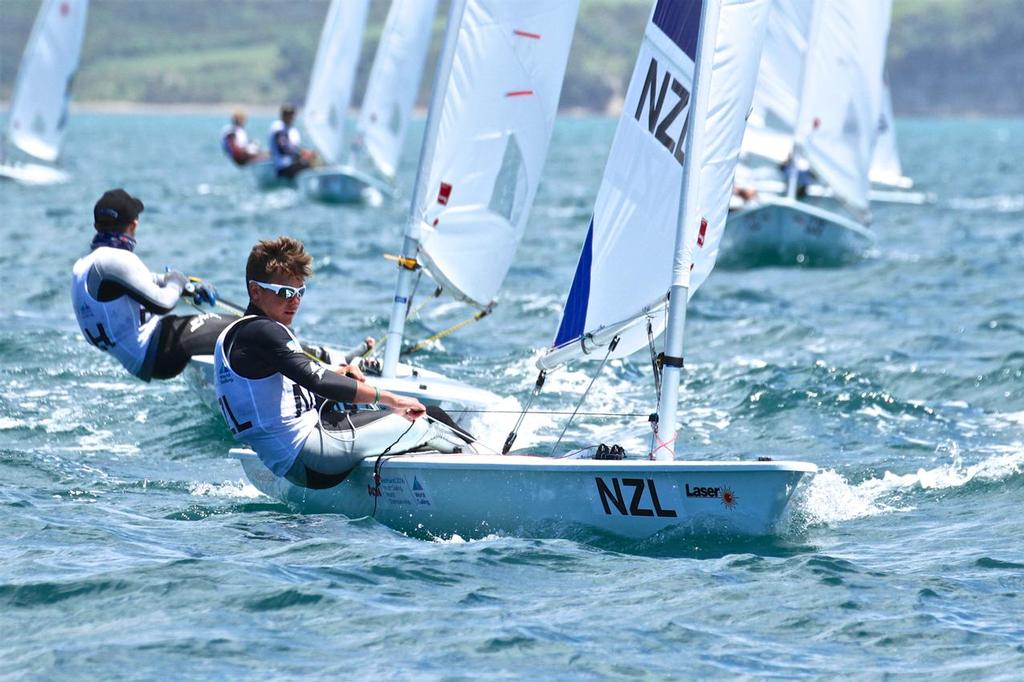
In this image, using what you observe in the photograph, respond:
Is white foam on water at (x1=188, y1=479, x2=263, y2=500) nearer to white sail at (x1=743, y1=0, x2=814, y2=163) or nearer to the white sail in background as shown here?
the white sail in background

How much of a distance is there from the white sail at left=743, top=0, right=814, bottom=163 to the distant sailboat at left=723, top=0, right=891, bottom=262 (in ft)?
0.05

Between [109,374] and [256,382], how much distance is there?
4.89 meters

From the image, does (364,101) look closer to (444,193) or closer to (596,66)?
(444,193)

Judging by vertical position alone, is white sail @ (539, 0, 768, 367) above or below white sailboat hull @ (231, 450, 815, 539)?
above

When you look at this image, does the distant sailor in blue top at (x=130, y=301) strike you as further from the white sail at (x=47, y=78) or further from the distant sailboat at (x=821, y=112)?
the white sail at (x=47, y=78)

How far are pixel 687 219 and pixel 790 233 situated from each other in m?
13.9

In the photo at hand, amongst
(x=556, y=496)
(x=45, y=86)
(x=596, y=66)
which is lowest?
(x=556, y=496)

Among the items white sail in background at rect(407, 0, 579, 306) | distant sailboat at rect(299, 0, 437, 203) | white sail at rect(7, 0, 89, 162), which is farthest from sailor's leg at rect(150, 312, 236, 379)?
white sail at rect(7, 0, 89, 162)

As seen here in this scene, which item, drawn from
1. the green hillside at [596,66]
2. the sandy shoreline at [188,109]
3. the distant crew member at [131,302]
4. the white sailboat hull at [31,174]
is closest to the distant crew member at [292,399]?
the distant crew member at [131,302]

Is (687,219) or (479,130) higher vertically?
(479,130)

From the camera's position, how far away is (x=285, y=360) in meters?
7.28

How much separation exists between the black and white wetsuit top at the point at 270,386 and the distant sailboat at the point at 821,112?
1404 centimetres

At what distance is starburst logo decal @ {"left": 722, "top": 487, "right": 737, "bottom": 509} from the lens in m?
7.09

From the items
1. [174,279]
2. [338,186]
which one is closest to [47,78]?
[338,186]
